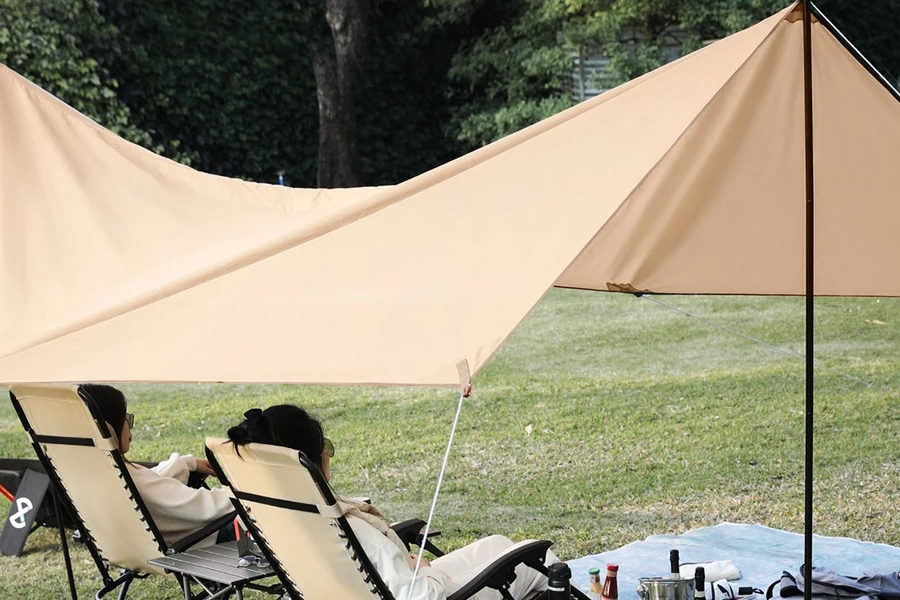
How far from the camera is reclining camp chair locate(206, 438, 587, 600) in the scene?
10.5 ft

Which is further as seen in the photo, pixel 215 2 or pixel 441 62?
pixel 441 62

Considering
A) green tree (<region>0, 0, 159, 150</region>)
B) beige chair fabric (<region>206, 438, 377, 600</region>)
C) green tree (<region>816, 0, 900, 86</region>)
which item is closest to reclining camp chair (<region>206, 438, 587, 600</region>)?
beige chair fabric (<region>206, 438, 377, 600</region>)

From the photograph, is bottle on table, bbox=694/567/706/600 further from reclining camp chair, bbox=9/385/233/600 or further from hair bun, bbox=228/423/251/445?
reclining camp chair, bbox=9/385/233/600

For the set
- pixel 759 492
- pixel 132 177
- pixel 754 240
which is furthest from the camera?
pixel 759 492

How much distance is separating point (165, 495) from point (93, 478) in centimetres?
23

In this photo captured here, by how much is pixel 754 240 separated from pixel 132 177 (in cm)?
230

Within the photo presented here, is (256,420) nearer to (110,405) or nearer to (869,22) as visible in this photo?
(110,405)

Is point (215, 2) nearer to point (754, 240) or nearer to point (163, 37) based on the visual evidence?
point (163, 37)

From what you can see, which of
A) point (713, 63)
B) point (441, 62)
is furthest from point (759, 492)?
point (441, 62)

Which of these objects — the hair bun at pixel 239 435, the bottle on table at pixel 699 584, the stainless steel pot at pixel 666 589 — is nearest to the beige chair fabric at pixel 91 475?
the hair bun at pixel 239 435

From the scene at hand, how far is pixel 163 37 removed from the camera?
15398mm

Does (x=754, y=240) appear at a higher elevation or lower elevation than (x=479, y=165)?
lower

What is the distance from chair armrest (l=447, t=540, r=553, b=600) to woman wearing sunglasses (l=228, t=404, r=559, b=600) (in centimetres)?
7

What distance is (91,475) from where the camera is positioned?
3975 millimetres
